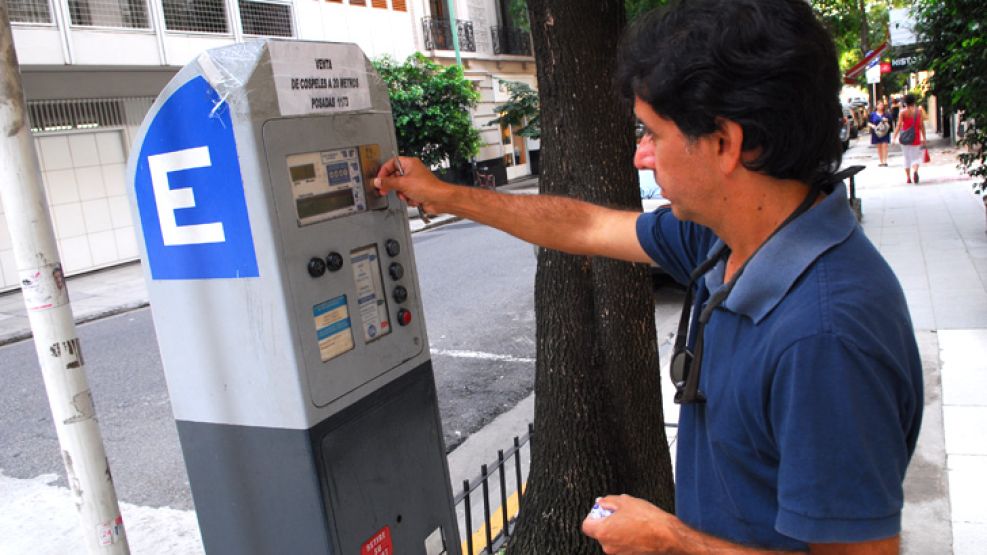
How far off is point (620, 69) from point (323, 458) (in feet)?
3.75

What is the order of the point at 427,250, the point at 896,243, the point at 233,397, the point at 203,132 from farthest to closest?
the point at 427,250
the point at 896,243
the point at 233,397
the point at 203,132

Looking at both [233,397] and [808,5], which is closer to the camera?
[808,5]

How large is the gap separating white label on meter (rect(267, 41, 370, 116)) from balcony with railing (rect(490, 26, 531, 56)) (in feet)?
84.6

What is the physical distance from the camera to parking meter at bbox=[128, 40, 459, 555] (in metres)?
1.82

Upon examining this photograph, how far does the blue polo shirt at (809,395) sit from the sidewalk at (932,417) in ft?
8.29

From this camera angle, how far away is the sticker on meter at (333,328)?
192 cm

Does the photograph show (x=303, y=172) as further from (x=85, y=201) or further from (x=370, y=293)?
(x=85, y=201)

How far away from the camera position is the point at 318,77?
1.95 meters

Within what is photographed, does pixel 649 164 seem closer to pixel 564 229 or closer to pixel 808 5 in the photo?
pixel 808 5

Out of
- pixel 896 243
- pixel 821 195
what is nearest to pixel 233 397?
pixel 821 195

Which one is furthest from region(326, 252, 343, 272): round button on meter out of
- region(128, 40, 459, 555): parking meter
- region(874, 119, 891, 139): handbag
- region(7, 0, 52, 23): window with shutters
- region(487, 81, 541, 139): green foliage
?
region(487, 81, 541, 139): green foliage

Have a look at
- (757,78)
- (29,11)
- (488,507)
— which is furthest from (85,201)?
(757,78)

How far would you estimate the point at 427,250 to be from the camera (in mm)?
13523

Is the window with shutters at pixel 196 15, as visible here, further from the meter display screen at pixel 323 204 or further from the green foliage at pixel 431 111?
the meter display screen at pixel 323 204
